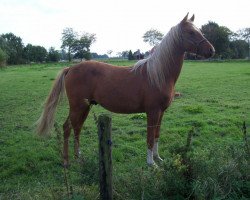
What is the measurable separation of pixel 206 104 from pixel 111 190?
9.19 m

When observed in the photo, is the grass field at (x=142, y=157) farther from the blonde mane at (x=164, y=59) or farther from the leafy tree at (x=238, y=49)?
the leafy tree at (x=238, y=49)

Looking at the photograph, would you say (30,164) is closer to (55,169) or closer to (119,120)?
(55,169)

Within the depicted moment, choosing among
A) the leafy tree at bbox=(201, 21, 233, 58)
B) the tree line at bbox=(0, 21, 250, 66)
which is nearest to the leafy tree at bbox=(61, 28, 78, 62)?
the tree line at bbox=(0, 21, 250, 66)

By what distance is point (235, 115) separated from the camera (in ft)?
32.0

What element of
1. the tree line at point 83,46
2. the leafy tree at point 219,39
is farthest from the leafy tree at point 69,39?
the leafy tree at point 219,39

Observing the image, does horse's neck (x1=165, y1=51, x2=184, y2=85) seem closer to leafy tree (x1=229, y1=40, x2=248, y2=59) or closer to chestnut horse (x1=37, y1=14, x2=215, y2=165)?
chestnut horse (x1=37, y1=14, x2=215, y2=165)

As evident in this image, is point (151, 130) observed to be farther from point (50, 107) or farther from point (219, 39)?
point (219, 39)

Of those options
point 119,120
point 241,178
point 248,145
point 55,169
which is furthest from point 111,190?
point 119,120

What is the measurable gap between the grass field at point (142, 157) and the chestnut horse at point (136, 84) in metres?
0.52

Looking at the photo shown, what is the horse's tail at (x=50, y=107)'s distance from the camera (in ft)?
20.2

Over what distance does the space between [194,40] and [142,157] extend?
2.35m

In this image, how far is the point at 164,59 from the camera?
5.73 metres

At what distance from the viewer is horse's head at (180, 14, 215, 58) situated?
220 inches

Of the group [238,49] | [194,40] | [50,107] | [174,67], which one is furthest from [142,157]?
[238,49]
